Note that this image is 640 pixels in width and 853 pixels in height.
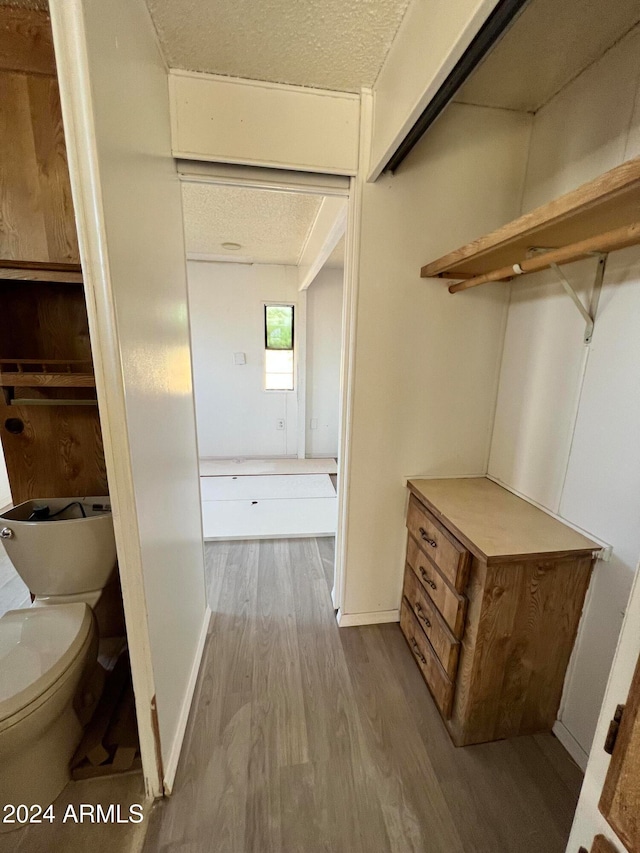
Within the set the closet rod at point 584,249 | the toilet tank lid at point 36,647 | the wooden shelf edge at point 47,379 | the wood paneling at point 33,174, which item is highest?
the wood paneling at point 33,174

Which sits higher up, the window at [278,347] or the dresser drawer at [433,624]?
the window at [278,347]

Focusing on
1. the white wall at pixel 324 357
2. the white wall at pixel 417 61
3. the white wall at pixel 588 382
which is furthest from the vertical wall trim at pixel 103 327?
the white wall at pixel 324 357

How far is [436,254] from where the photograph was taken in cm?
157

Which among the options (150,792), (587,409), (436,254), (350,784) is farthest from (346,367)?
(150,792)

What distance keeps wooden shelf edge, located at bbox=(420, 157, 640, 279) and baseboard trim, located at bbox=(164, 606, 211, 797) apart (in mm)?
2016

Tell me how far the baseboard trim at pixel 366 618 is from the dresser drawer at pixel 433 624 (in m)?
0.21

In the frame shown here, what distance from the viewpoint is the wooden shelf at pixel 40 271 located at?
1120 millimetres

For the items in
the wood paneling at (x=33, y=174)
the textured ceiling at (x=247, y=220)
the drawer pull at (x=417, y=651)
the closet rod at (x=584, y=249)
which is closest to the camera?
the closet rod at (x=584, y=249)

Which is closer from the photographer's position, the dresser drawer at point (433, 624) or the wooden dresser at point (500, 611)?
the wooden dresser at point (500, 611)

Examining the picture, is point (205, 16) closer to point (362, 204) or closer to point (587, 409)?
point (362, 204)

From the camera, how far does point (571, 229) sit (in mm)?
1030

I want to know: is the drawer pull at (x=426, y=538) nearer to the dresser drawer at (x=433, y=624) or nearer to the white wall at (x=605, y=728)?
the dresser drawer at (x=433, y=624)

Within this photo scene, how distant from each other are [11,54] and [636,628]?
2038 mm

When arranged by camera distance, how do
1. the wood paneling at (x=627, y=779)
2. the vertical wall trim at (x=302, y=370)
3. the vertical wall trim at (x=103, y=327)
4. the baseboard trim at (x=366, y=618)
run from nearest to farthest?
the wood paneling at (x=627, y=779) < the vertical wall trim at (x=103, y=327) < the baseboard trim at (x=366, y=618) < the vertical wall trim at (x=302, y=370)
